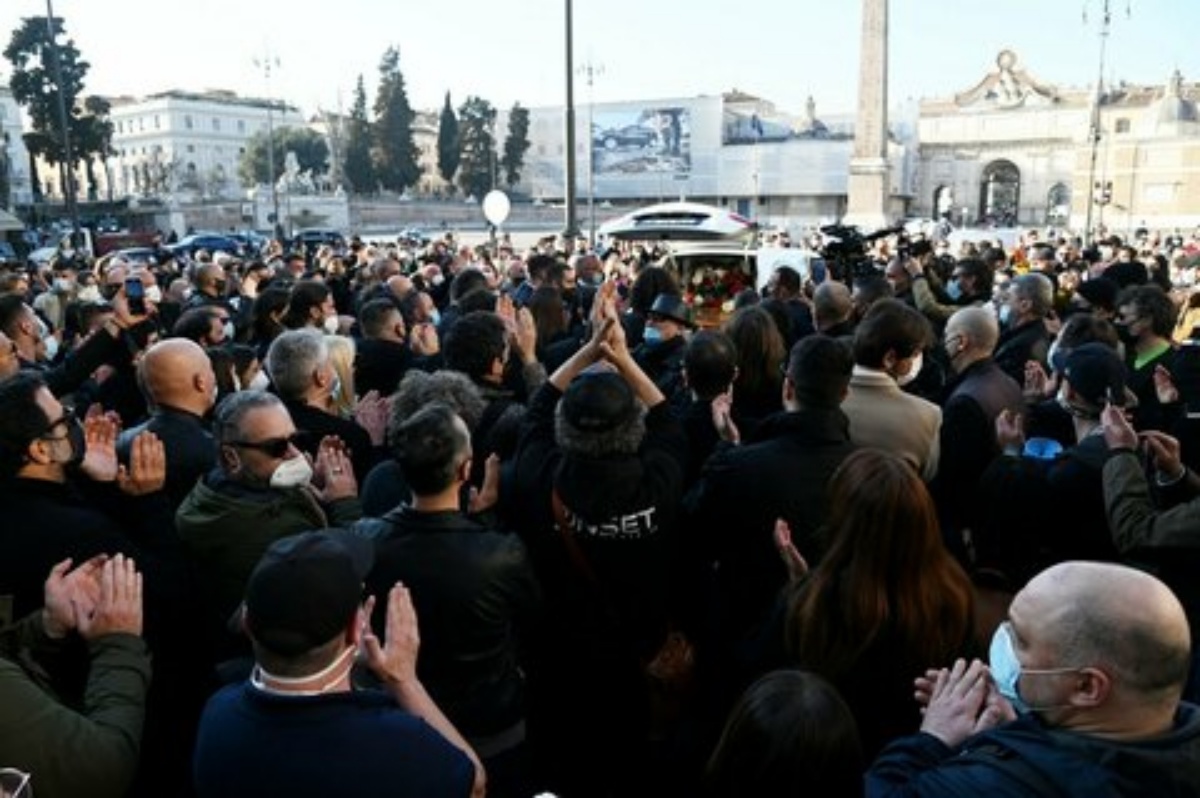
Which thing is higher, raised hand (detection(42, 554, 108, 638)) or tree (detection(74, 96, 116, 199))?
tree (detection(74, 96, 116, 199))

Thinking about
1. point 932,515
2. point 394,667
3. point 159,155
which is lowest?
point 394,667

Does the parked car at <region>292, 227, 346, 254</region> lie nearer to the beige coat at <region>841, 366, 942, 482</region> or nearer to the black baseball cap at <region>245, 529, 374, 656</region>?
the beige coat at <region>841, 366, 942, 482</region>

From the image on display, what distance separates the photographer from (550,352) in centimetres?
625

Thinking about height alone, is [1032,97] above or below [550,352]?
above

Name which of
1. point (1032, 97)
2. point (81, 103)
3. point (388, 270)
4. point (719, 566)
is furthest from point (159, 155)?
point (719, 566)

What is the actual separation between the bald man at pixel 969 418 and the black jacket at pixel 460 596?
2.09 meters

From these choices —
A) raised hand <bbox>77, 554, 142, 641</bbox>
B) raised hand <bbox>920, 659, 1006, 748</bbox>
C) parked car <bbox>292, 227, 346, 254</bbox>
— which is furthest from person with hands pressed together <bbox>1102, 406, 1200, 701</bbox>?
parked car <bbox>292, 227, 346, 254</bbox>

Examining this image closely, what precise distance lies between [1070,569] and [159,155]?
115 metres

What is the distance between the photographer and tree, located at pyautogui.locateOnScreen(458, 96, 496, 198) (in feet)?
281

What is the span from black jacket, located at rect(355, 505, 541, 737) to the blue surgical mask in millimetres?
1289

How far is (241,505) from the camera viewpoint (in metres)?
3.06

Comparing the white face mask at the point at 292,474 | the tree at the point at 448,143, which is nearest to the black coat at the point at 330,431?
the white face mask at the point at 292,474

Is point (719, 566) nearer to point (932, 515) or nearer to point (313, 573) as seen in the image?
point (932, 515)

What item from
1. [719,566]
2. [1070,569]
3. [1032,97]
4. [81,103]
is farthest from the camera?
[1032,97]
